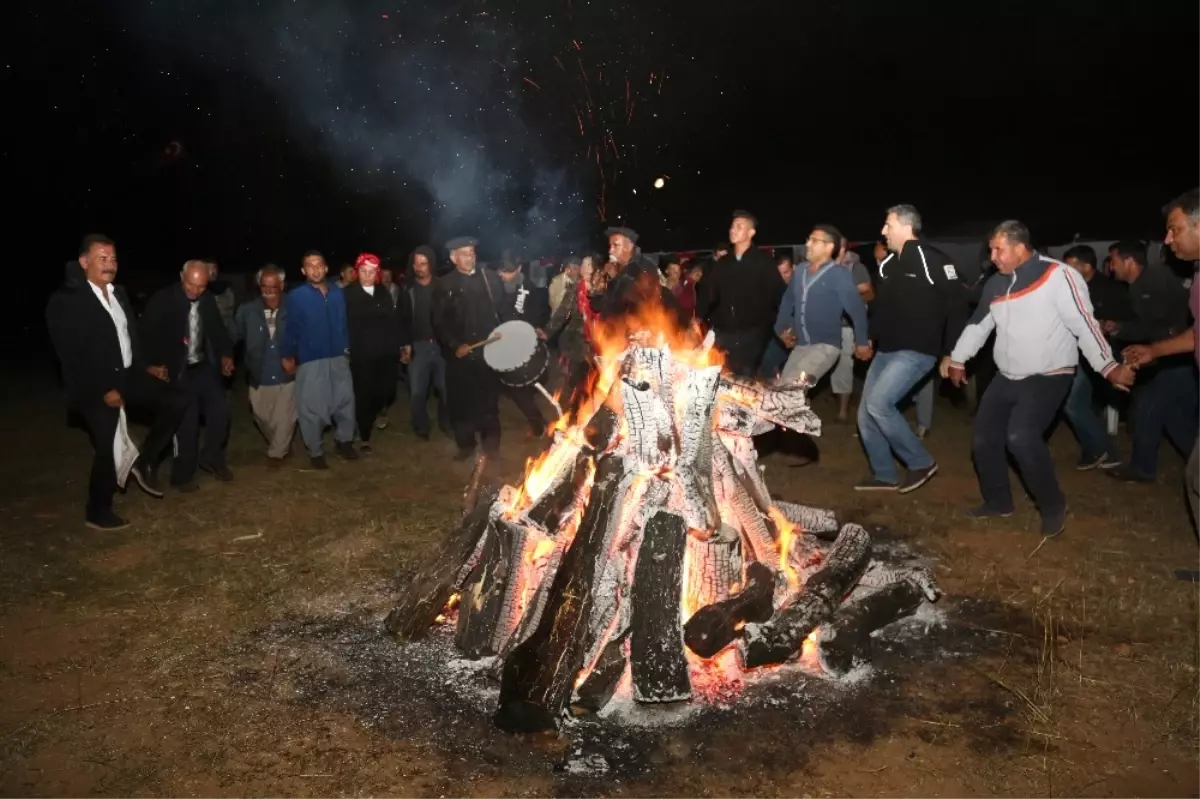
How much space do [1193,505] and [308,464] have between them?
25.4 feet

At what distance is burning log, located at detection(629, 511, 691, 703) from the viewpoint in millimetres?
4062

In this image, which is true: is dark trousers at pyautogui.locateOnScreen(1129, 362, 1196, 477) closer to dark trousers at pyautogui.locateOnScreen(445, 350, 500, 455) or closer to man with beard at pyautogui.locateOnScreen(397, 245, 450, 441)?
dark trousers at pyautogui.locateOnScreen(445, 350, 500, 455)

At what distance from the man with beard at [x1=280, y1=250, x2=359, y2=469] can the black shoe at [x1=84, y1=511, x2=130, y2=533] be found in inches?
80.8

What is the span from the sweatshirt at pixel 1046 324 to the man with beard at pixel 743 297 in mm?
2489

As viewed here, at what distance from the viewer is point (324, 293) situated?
8.78m

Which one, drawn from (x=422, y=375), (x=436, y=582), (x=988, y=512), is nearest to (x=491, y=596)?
(x=436, y=582)

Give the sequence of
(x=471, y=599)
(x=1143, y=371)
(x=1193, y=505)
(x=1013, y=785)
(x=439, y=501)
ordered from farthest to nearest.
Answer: (x=1143, y=371)
(x=439, y=501)
(x=1193, y=505)
(x=471, y=599)
(x=1013, y=785)

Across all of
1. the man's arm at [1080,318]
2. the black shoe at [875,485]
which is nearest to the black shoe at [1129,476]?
the black shoe at [875,485]

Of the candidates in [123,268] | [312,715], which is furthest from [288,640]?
[123,268]

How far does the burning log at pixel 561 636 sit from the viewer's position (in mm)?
3857

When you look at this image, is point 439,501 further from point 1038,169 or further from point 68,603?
point 1038,169

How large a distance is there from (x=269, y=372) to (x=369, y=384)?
1030 millimetres

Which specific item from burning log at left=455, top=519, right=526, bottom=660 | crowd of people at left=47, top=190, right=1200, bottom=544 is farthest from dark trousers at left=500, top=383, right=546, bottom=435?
burning log at left=455, top=519, right=526, bottom=660

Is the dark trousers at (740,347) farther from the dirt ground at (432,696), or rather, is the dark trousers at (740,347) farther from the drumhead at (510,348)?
the drumhead at (510,348)
